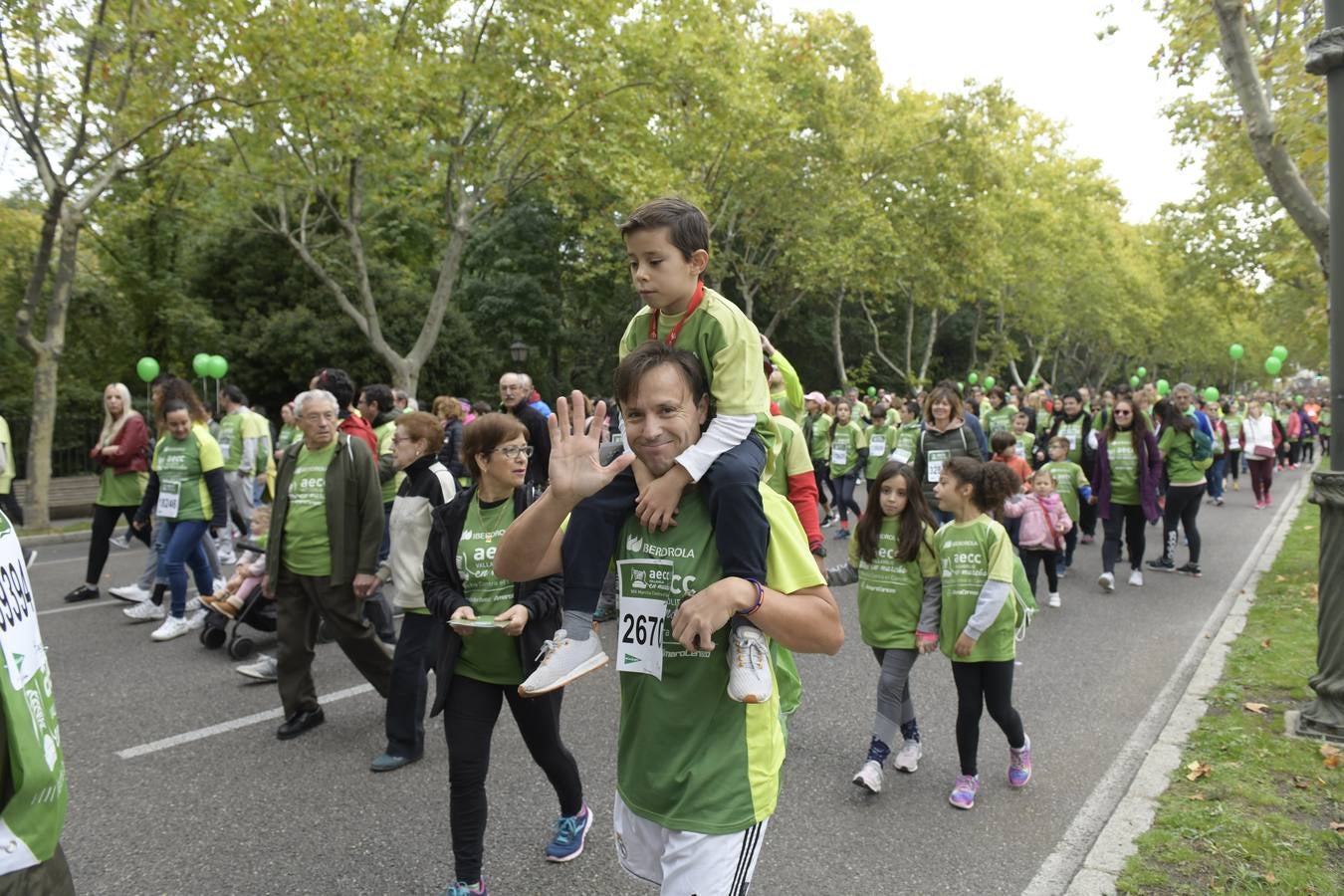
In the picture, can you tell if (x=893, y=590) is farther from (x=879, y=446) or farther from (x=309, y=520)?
(x=879, y=446)

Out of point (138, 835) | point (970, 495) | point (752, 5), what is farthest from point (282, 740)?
point (752, 5)

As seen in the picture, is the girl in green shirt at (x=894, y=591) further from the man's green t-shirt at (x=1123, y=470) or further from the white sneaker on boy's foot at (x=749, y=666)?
the man's green t-shirt at (x=1123, y=470)

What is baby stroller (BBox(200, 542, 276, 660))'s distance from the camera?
6.75 meters

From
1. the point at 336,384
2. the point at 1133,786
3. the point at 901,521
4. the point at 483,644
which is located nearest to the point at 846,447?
the point at 336,384

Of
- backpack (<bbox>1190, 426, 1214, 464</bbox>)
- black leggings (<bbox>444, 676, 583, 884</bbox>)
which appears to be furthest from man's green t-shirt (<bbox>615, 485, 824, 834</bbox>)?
backpack (<bbox>1190, 426, 1214, 464</bbox>)

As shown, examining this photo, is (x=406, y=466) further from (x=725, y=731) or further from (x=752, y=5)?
(x=752, y=5)

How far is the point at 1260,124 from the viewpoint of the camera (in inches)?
252

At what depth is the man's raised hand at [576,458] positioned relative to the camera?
1839 millimetres

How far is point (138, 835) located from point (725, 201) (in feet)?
79.2

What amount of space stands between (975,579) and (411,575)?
2768 millimetres

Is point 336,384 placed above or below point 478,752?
above

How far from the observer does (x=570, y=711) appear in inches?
219

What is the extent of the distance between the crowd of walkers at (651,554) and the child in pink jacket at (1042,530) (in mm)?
27

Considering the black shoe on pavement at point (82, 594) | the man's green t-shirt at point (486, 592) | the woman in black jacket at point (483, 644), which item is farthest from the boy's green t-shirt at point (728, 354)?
the black shoe on pavement at point (82, 594)
